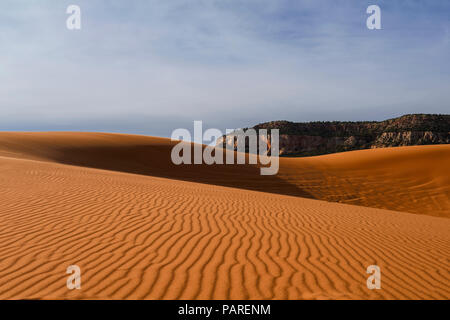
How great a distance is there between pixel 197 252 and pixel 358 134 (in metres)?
81.5

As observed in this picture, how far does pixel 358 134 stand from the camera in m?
78.3

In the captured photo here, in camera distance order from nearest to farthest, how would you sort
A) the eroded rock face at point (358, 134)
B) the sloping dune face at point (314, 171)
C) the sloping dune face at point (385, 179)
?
the sloping dune face at point (385, 179), the sloping dune face at point (314, 171), the eroded rock face at point (358, 134)

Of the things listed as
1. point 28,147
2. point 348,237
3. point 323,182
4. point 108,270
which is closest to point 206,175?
point 323,182

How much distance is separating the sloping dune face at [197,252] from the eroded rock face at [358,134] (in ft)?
222

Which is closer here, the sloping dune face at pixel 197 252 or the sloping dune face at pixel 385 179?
the sloping dune face at pixel 197 252

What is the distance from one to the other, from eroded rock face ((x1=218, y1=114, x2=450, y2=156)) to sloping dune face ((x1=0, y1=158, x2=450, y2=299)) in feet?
222

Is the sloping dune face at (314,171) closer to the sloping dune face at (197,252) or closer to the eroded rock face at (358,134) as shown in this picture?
the sloping dune face at (197,252)

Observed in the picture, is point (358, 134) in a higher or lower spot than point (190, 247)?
higher

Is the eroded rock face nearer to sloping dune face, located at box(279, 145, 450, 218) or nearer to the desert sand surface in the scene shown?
sloping dune face, located at box(279, 145, 450, 218)

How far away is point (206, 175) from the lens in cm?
2217

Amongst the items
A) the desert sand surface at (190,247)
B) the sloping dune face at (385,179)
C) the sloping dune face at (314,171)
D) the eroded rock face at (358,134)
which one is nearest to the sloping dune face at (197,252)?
the desert sand surface at (190,247)

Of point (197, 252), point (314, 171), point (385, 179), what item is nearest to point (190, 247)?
point (197, 252)

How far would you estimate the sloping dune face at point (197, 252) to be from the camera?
3.58 meters

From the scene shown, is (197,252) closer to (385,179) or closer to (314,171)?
(385,179)
